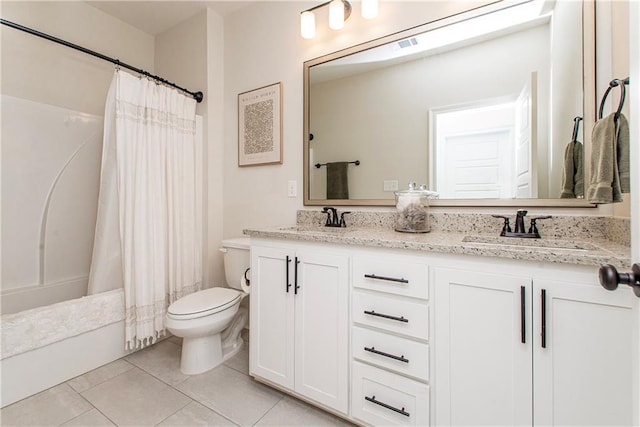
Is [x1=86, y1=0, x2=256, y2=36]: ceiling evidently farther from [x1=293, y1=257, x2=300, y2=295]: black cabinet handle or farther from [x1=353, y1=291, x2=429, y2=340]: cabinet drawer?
[x1=353, y1=291, x2=429, y2=340]: cabinet drawer

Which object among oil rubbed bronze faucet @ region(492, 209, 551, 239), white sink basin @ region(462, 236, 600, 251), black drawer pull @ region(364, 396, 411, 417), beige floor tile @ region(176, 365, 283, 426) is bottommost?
beige floor tile @ region(176, 365, 283, 426)

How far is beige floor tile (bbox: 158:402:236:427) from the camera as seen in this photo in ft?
4.32

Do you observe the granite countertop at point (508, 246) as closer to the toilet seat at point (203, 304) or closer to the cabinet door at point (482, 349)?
the cabinet door at point (482, 349)

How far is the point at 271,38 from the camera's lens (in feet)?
7.02

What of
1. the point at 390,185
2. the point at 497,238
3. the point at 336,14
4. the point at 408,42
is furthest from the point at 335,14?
the point at 497,238

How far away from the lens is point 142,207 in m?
1.87

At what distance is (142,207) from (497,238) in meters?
2.15

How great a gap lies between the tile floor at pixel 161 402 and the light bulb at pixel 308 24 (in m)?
2.25

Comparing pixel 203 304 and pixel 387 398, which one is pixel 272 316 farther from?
pixel 387 398

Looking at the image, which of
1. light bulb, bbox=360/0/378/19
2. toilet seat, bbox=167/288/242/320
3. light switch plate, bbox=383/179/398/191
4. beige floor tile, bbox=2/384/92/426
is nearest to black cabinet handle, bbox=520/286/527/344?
light switch plate, bbox=383/179/398/191

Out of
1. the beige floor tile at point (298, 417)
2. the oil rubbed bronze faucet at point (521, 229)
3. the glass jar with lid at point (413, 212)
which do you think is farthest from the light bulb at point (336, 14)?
the beige floor tile at point (298, 417)

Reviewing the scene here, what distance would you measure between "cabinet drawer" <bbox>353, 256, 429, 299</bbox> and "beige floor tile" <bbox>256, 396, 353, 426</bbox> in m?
0.72

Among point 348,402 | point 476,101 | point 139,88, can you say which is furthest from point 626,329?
point 139,88

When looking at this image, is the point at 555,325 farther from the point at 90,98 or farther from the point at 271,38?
the point at 90,98
